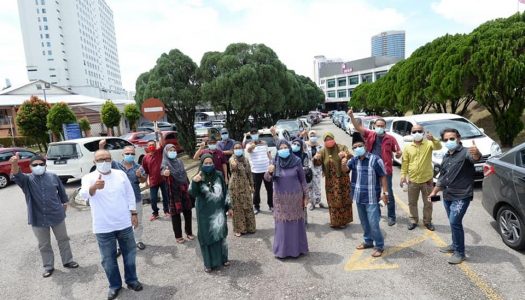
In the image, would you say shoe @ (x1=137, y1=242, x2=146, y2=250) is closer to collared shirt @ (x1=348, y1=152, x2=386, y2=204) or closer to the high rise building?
collared shirt @ (x1=348, y1=152, x2=386, y2=204)

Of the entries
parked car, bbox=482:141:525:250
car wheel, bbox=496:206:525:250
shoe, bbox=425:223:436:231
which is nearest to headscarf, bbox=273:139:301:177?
shoe, bbox=425:223:436:231

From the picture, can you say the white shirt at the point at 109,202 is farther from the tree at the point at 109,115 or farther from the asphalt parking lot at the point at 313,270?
the tree at the point at 109,115

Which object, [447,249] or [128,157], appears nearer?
[447,249]

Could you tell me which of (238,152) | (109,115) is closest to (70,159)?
(238,152)

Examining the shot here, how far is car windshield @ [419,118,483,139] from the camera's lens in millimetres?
8851

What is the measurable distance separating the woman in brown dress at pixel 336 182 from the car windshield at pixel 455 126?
15.7 feet

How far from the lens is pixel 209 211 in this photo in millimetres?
4465

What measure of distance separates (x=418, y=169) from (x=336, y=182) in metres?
1.30

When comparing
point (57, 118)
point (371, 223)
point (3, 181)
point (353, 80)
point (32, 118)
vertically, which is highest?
point (353, 80)

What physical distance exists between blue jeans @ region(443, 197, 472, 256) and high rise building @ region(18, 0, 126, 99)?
336 feet

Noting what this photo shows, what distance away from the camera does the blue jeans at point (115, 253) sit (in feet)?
12.8

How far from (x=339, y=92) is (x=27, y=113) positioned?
82365 mm

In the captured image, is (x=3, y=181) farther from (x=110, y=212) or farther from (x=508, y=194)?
(x=508, y=194)

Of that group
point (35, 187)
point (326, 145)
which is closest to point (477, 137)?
point (326, 145)
